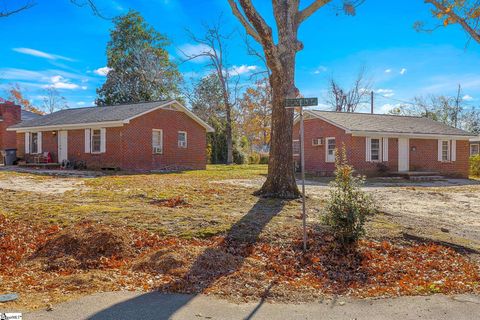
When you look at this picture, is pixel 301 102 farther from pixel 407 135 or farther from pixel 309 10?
pixel 407 135

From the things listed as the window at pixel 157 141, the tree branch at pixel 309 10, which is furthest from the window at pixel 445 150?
the tree branch at pixel 309 10

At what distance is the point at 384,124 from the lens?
23922 millimetres

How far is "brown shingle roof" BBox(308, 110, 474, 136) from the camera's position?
2219 cm

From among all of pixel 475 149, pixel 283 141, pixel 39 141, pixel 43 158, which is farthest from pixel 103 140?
pixel 475 149

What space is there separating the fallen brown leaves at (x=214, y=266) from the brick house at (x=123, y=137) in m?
15.0

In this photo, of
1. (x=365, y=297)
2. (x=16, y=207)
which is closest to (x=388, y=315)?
(x=365, y=297)

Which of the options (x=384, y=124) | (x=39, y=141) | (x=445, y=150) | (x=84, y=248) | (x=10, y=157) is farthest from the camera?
(x=10, y=157)

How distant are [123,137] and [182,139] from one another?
454 cm

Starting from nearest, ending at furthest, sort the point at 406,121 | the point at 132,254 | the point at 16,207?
the point at 132,254, the point at 16,207, the point at 406,121

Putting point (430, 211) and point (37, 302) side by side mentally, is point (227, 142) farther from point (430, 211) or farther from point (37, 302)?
point (37, 302)

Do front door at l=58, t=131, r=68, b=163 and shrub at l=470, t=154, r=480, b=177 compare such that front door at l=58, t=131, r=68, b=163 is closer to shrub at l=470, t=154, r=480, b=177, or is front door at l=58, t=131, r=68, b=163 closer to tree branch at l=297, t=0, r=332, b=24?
tree branch at l=297, t=0, r=332, b=24

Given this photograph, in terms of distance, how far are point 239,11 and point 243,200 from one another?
4786 mm

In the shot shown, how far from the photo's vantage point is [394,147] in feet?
74.8

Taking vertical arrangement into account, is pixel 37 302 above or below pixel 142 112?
below
